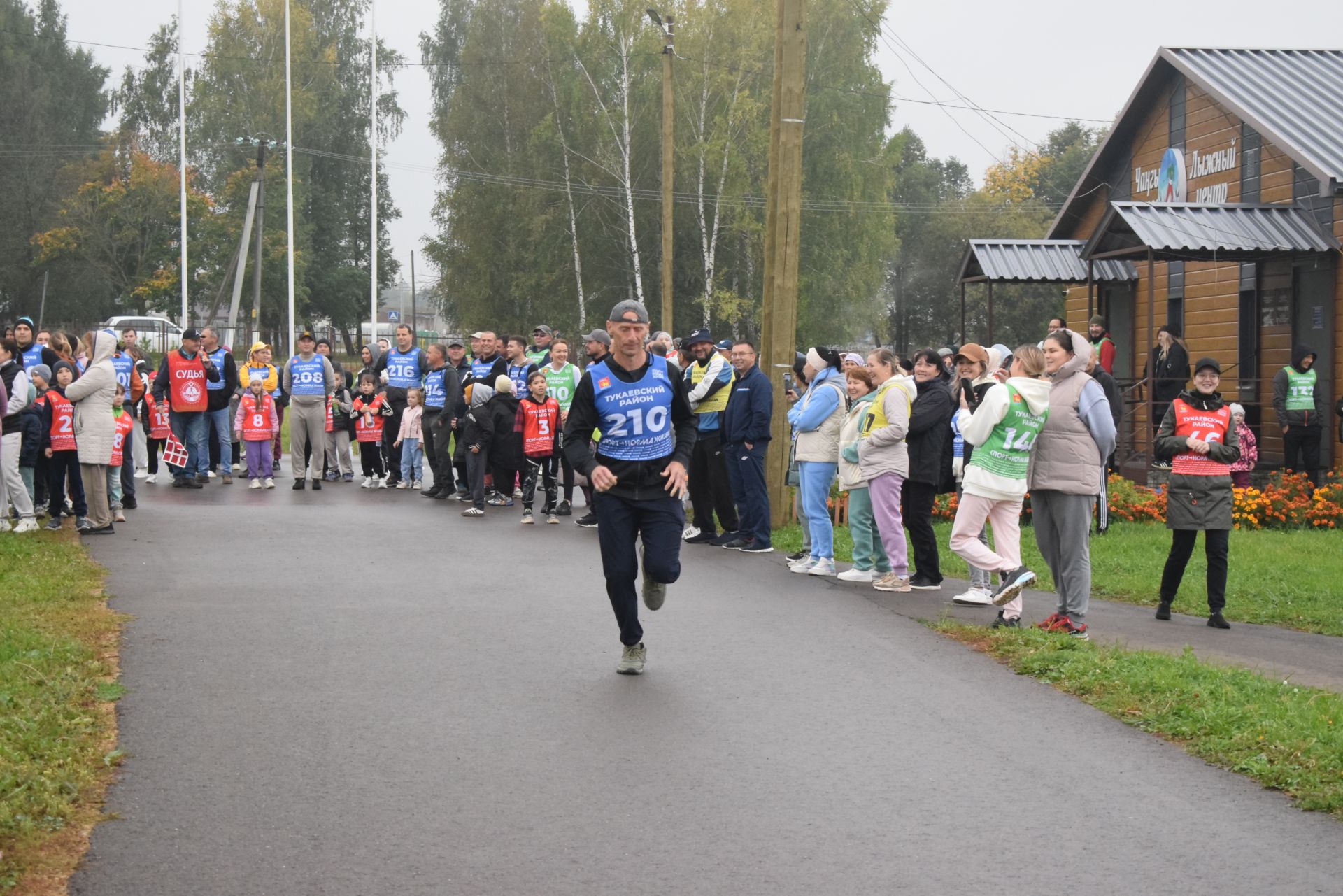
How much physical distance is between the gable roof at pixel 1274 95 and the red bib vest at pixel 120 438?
1544 centimetres

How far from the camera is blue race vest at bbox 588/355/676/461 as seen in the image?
8266mm

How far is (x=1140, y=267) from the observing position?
26938 millimetres

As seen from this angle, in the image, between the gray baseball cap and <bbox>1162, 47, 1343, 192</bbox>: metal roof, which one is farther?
<bbox>1162, 47, 1343, 192</bbox>: metal roof

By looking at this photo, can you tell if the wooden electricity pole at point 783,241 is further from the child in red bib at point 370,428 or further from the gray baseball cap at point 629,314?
the gray baseball cap at point 629,314

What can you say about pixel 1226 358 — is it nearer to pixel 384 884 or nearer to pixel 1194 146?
pixel 1194 146

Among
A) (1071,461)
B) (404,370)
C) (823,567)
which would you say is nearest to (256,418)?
(404,370)

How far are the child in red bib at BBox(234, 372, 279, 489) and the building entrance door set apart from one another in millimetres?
14216

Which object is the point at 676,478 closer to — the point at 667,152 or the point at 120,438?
the point at 120,438

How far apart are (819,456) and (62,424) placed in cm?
717

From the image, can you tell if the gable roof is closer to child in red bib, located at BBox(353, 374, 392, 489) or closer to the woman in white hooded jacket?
child in red bib, located at BBox(353, 374, 392, 489)

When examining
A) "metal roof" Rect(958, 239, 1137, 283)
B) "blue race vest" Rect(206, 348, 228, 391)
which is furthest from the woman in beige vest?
"metal roof" Rect(958, 239, 1137, 283)

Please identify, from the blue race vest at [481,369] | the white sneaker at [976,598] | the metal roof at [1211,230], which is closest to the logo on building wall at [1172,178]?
the metal roof at [1211,230]

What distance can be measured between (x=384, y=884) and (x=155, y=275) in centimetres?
6765

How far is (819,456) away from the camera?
1242 centimetres
